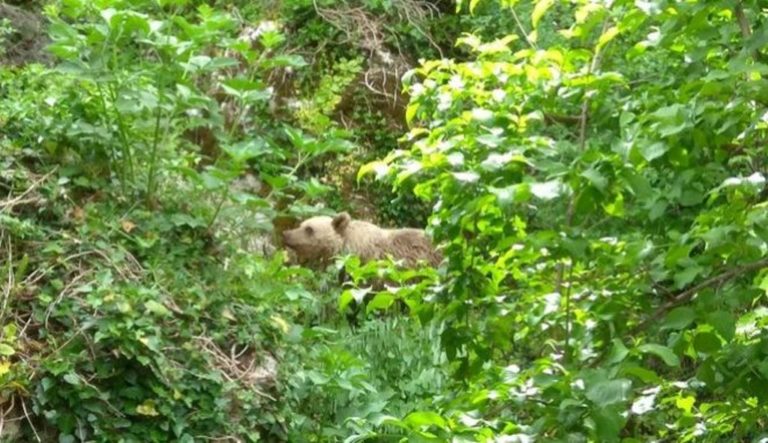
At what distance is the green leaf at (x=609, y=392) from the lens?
2.36m

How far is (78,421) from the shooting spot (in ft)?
14.6

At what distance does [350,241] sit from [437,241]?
5.31m

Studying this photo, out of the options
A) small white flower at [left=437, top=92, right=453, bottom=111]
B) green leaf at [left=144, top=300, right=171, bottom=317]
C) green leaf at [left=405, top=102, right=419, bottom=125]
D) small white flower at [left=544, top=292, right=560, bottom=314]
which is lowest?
green leaf at [left=144, top=300, right=171, bottom=317]

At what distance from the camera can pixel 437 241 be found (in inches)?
128

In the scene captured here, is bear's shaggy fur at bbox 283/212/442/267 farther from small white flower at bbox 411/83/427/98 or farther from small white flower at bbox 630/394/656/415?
small white flower at bbox 630/394/656/415

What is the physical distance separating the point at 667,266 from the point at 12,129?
148 inches

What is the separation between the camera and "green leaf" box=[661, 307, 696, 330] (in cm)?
258

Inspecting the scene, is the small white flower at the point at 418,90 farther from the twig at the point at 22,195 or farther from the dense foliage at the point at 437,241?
the twig at the point at 22,195

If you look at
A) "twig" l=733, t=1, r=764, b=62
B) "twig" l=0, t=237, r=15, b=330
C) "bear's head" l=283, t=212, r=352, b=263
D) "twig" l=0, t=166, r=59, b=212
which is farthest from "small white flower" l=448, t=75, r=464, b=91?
"bear's head" l=283, t=212, r=352, b=263

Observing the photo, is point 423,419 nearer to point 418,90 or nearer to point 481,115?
point 481,115

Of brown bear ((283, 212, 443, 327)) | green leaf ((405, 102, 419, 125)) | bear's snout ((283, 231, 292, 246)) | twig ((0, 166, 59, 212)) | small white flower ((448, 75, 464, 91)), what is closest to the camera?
small white flower ((448, 75, 464, 91))

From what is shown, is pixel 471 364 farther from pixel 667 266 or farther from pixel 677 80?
pixel 677 80

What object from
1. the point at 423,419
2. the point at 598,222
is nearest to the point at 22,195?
the point at 598,222

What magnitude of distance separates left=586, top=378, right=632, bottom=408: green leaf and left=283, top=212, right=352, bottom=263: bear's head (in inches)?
243
